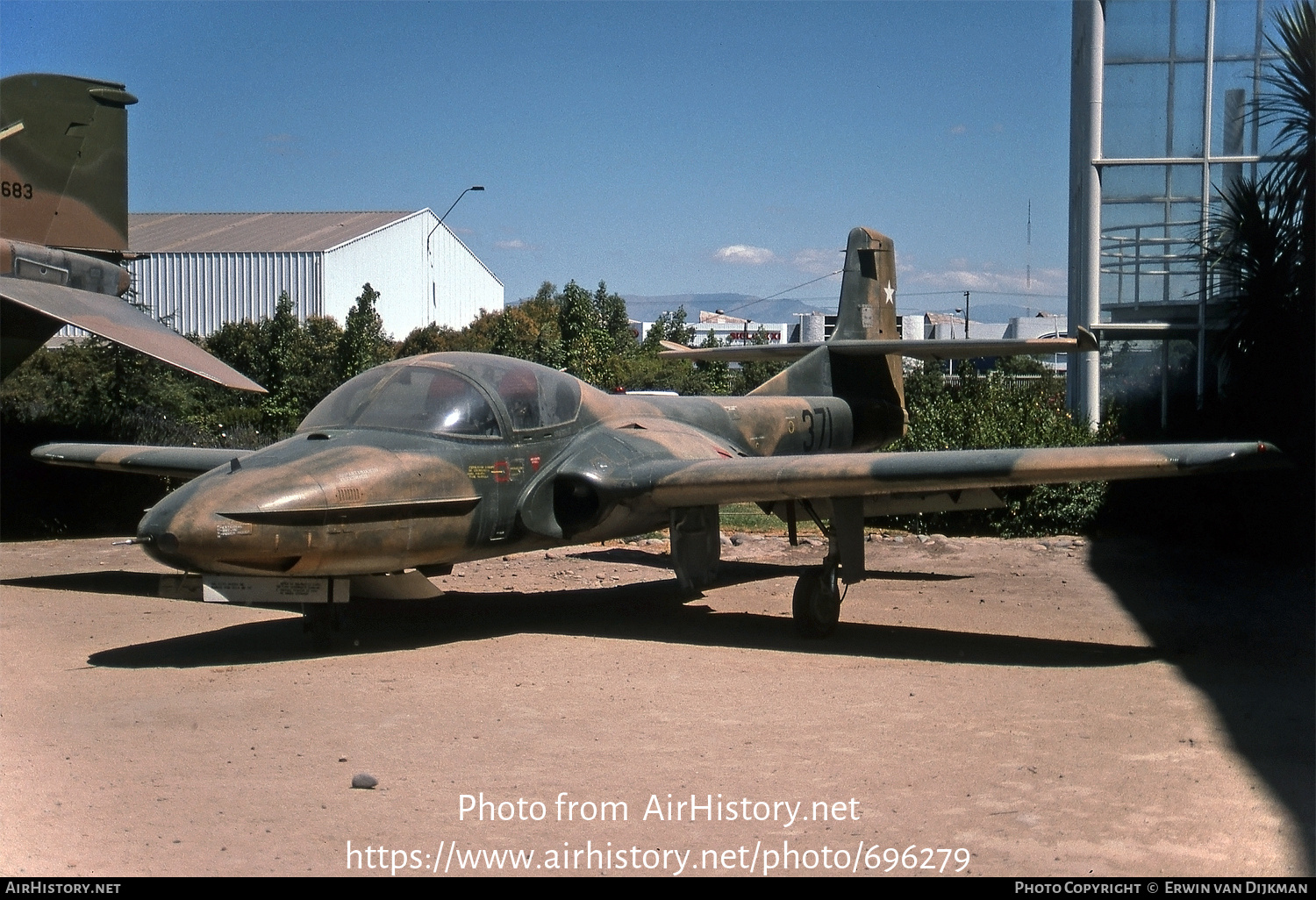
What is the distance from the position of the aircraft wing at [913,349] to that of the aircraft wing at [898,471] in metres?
2.46

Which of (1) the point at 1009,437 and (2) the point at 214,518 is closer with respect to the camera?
(2) the point at 214,518

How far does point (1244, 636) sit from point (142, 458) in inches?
401

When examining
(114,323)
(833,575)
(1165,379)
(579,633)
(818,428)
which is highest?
(114,323)

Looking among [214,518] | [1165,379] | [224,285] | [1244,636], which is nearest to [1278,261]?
[1165,379]

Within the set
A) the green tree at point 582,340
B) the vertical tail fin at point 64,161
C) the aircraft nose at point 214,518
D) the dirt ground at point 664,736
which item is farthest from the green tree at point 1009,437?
the vertical tail fin at point 64,161

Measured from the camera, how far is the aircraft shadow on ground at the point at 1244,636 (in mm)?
5762

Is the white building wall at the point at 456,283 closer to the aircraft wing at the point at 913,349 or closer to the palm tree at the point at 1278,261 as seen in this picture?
the aircraft wing at the point at 913,349

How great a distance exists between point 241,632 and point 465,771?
15.0 ft

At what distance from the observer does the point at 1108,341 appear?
60.4ft

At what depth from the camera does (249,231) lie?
54.0 m

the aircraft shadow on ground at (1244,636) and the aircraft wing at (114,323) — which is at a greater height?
the aircraft wing at (114,323)

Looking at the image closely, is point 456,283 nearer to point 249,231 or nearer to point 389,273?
point 389,273

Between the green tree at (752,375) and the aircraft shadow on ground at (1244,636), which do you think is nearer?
the aircraft shadow on ground at (1244,636)
